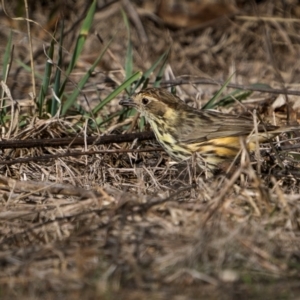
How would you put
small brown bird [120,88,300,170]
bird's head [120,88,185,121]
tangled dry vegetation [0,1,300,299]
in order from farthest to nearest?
bird's head [120,88,185,121], small brown bird [120,88,300,170], tangled dry vegetation [0,1,300,299]

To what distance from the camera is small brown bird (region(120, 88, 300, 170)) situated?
622cm

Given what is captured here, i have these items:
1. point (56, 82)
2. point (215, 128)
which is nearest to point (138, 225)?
point (215, 128)

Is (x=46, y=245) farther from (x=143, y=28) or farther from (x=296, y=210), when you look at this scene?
(x=143, y=28)

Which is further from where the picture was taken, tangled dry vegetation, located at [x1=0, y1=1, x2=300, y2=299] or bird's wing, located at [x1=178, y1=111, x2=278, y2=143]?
bird's wing, located at [x1=178, y1=111, x2=278, y2=143]

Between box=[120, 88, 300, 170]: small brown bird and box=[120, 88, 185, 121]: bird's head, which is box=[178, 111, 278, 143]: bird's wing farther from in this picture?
box=[120, 88, 185, 121]: bird's head

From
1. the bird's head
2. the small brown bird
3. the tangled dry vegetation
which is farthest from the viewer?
the bird's head

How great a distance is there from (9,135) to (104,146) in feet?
2.52

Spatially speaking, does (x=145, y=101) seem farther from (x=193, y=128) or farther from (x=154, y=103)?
(x=193, y=128)

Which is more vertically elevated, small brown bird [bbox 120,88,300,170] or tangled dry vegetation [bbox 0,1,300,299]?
small brown bird [bbox 120,88,300,170]

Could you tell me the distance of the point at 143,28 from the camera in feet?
34.4

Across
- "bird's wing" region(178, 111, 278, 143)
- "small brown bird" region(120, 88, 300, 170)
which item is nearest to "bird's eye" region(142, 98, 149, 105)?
"small brown bird" region(120, 88, 300, 170)

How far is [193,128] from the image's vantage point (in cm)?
649

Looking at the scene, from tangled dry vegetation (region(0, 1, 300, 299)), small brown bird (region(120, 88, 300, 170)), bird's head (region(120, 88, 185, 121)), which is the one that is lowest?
tangled dry vegetation (region(0, 1, 300, 299))

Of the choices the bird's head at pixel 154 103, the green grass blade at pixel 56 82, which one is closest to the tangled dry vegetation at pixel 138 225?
the green grass blade at pixel 56 82
